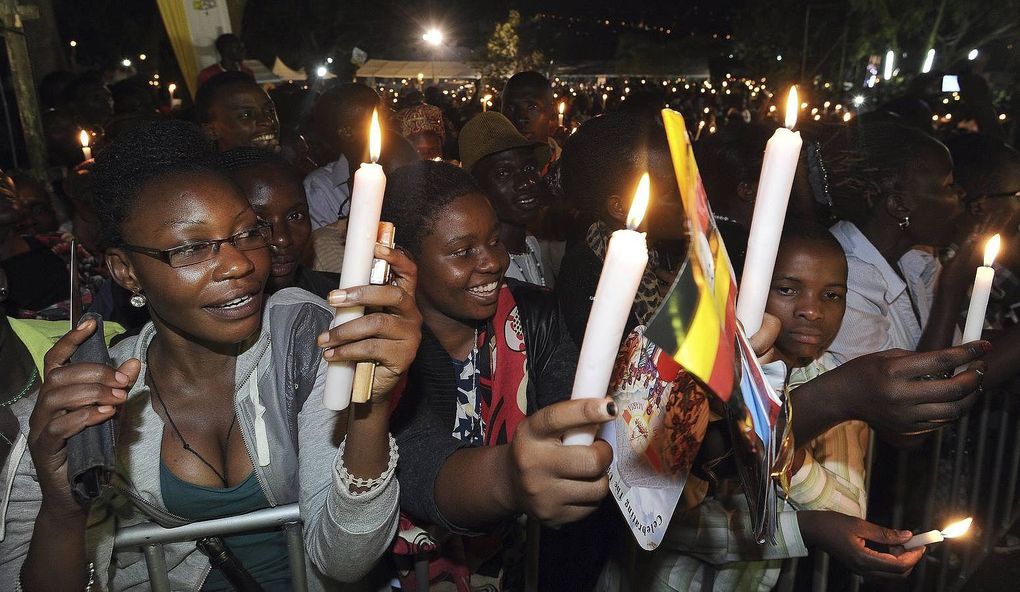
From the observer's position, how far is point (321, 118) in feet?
18.7

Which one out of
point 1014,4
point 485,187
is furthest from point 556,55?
point 485,187

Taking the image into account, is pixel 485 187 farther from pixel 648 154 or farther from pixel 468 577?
pixel 468 577

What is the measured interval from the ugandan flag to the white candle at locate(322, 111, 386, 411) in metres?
0.47

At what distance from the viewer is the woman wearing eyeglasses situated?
1.75m

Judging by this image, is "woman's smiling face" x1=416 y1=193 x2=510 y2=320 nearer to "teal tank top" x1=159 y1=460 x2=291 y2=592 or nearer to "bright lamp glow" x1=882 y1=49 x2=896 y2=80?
"teal tank top" x1=159 y1=460 x2=291 y2=592

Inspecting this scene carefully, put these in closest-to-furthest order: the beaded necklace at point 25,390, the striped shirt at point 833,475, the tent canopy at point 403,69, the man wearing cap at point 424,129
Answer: the beaded necklace at point 25,390
the striped shirt at point 833,475
the man wearing cap at point 424,129
the tent canopy at point 403,69

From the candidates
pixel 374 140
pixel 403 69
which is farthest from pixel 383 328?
pixel 403 69

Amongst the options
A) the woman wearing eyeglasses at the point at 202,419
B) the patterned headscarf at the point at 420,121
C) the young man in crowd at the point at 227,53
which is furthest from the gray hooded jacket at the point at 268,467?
the young man in crowd at the point at 227,53

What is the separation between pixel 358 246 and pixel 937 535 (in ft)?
5.59

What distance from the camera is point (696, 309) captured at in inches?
34.1

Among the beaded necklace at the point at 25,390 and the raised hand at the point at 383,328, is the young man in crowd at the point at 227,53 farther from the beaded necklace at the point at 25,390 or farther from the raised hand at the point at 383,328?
the raised hand at the point at 383,328

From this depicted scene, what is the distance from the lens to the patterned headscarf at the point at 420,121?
5.39 metres

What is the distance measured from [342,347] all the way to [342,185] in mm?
4035

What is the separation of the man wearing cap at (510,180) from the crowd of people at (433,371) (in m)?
0.69
